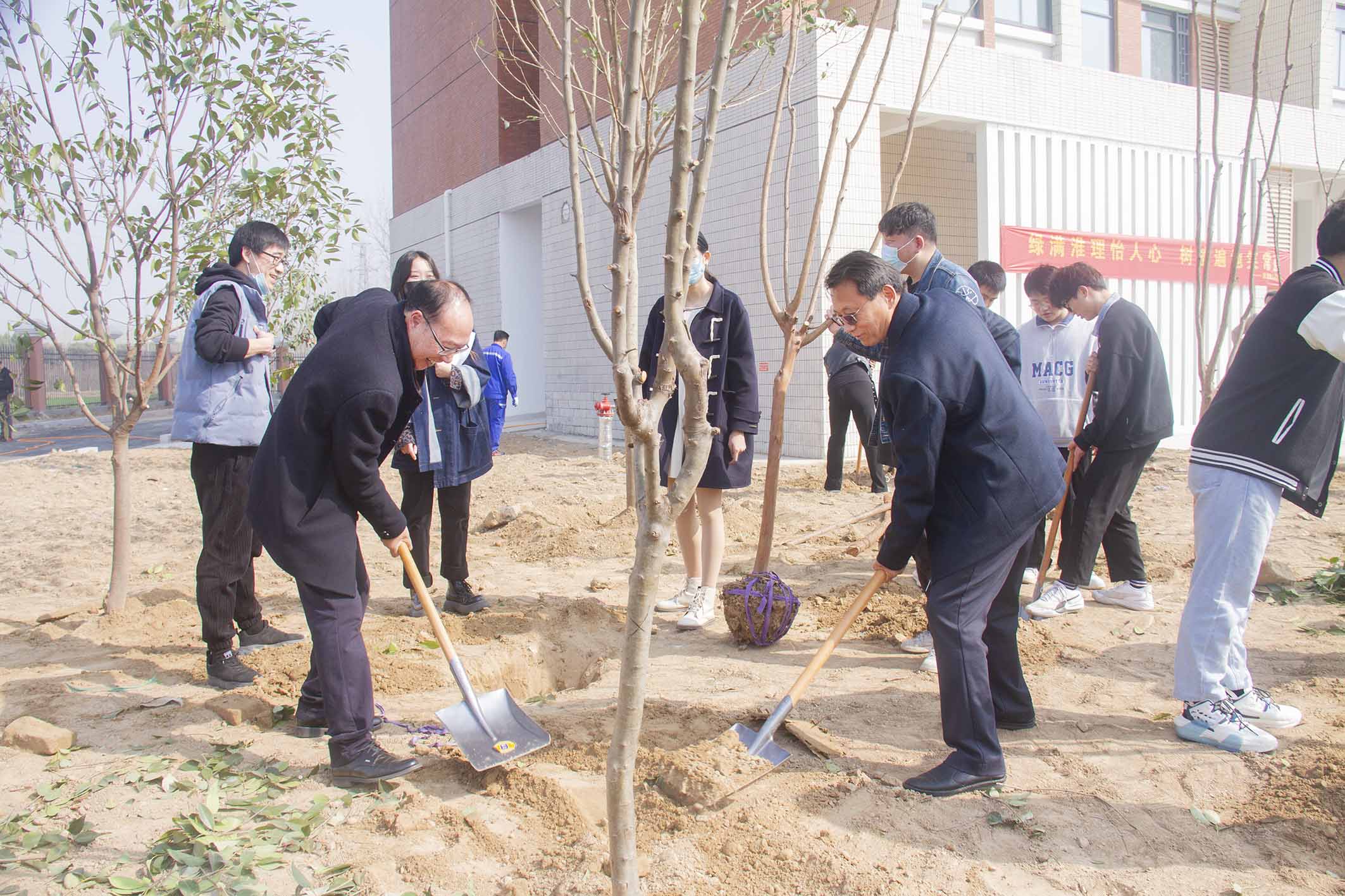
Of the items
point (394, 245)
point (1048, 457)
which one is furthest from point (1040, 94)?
point (394, 245)

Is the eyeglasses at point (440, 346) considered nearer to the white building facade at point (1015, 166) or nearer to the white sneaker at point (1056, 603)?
the white sneaker at point (1056, 603)

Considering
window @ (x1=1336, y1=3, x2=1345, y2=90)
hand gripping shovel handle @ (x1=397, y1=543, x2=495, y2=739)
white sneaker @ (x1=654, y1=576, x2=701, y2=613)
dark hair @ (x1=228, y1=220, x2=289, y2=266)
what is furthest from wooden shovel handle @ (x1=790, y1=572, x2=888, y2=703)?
window @ (x1=1336, y1=3, x2=1345, y2=90)

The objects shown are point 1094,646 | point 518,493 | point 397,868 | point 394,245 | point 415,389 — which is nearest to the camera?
point 397,868

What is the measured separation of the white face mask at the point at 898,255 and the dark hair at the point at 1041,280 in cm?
110

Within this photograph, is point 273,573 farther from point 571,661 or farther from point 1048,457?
point 1048,457

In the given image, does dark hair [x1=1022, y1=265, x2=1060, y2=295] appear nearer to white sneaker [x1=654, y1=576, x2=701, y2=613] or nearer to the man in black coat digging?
white sneaker [x1=654, y1=576, x2=701, y2=613]

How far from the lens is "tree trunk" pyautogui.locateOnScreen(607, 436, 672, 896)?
175 centimetres

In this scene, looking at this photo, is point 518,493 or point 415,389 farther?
point 518,493

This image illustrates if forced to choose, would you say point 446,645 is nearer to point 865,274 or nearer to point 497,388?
point 865,274

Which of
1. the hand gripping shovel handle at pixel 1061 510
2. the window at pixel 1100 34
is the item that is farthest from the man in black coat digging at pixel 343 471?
the window at pixel 1100 34

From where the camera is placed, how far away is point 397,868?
2.38 m

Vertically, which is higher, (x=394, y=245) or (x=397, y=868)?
(x=394, y=245)

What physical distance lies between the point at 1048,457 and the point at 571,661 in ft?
7.75

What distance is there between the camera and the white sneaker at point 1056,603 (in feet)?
14.5
